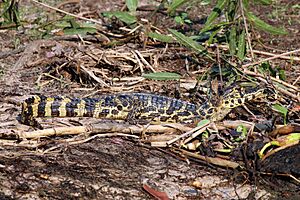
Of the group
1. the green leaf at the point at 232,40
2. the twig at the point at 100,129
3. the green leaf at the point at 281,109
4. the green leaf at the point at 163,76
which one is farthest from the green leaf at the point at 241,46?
the twig at the point at 100,129

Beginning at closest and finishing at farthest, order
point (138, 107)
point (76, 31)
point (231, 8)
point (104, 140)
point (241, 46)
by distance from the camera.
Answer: point (104, 140) < point (231, 8) < point (241, 46) < point (138, 107) < point (76, 31)

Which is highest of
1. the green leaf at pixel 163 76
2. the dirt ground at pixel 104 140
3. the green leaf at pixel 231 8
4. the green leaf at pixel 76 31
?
the green leaf at pixel 231 8

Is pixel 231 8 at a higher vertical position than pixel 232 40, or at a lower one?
higher

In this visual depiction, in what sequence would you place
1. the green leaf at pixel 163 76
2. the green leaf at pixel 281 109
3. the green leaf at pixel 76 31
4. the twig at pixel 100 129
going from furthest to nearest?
the green leaf at pixel 76 31, the green leaf at pixel 163 76, the green leaf at pixel 281 109, the twig at pixel 100 129

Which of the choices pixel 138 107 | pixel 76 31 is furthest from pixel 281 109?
pixel 76 31

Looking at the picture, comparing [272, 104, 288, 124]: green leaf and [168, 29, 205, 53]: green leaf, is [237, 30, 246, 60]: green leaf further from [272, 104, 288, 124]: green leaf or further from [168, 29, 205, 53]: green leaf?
[272, 104, 288, 124]: green leaf

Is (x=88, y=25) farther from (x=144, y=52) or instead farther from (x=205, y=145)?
(x=205, y=145)

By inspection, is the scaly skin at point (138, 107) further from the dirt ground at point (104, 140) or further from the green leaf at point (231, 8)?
the green leaf at point (231, 8)

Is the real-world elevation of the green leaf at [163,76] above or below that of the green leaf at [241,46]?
below

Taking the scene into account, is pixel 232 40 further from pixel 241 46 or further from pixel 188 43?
pixel 188 43
